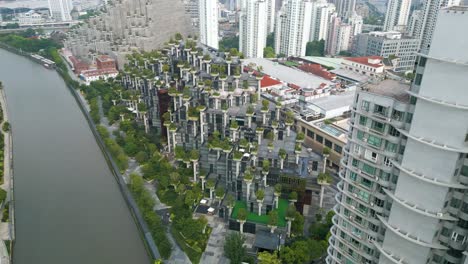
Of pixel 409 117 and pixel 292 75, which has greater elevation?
pixel 409 117

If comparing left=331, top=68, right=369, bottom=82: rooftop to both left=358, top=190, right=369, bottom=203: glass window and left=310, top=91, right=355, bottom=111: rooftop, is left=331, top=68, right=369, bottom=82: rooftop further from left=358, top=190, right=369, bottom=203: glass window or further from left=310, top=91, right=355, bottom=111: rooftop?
left=358, top=190, right=369, bottom=203: glass window

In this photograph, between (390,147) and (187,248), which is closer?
(390,147)

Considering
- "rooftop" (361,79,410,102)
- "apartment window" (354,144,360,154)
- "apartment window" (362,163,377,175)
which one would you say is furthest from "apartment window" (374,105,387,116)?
"apartment window" (362,163,377,175)

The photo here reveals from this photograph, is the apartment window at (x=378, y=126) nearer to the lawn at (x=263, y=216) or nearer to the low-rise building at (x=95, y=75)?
the lawn at (x=263, y=216)

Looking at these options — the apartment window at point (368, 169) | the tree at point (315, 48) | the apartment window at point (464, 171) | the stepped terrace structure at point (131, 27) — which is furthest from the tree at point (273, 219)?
the tree at point (315, 48)

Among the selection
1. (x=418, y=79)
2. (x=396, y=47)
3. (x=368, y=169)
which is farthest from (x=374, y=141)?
(x=396, y=47)

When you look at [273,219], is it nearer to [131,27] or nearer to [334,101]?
[334,101]
